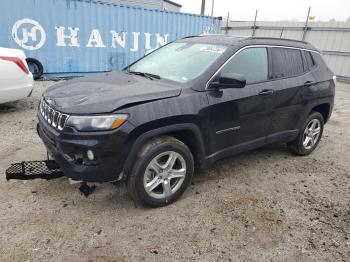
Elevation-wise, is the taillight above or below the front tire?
above

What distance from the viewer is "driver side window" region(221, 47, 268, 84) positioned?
3.46 metres

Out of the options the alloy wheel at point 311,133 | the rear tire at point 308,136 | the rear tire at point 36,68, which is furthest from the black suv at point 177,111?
the rear tire at point 36,68

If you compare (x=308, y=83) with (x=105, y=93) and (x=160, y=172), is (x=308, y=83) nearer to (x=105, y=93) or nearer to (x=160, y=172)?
(x=160, y=172)

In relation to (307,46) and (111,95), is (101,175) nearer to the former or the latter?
(111,95)

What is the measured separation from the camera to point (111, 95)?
2.83m

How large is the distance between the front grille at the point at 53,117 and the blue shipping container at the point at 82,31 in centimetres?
699

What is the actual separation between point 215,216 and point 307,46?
3.03m

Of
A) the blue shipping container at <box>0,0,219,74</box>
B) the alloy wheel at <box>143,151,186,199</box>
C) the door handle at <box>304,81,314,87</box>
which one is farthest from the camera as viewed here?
the blue shipping container at <box>0,0,219,74</box>

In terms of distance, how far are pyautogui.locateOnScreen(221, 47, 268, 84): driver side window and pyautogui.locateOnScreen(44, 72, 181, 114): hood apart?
806 millimetres

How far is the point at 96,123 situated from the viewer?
8.52 feet

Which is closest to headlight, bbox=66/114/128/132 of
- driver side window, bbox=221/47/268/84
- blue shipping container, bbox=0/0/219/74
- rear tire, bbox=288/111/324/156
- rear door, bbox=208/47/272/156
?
rear door, bbox=208/47/272/156

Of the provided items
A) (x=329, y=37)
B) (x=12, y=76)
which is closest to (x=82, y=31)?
(x=12, y=76)

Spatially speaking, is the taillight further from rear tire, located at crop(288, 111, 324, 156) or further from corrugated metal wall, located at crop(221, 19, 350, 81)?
corrugated metal wall, located at crop(221, 19, 350, 81)

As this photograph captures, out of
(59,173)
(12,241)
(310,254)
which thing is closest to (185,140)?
(59,173)
